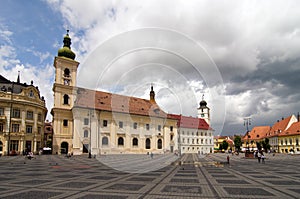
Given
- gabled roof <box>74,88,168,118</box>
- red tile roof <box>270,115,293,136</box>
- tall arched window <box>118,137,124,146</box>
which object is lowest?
tall arched window <box>118,137,124,146</box>

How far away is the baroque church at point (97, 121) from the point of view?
179 ft

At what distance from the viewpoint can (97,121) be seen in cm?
5762

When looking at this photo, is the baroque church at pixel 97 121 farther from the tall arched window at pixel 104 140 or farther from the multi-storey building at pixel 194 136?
the multi-storey building at pixel 194 136

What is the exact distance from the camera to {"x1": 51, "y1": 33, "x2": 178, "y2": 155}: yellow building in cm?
5447

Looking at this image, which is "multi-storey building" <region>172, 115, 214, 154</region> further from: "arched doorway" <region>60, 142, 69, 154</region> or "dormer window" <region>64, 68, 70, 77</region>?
"dormer window" <region>64, 68, 70, 77</region>

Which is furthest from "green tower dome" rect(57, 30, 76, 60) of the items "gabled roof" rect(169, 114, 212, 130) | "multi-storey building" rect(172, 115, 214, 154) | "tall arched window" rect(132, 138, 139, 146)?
"multi-storey building" rect(172, 115, 214, 154)

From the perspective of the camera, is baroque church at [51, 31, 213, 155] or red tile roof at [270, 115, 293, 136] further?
red tile roof at [270, 115, 293, 136]

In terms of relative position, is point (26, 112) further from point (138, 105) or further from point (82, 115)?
point (138, 105)

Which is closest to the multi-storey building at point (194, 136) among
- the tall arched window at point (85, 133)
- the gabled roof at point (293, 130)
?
the gabled roof at point (293, 130)

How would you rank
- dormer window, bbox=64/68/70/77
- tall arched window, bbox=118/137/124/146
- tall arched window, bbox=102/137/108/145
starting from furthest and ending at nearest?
tall arched window, bbox=118/137/124/146
dormer window, bbox=64/68/70/77
tall arched window, bbox=102/137/108/145

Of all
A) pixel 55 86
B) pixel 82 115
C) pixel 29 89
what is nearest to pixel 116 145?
pixel 82 115

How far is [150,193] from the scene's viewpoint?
10633 mm

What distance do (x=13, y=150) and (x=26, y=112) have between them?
344 inches

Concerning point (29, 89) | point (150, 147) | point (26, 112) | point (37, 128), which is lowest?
point (150, 147)
